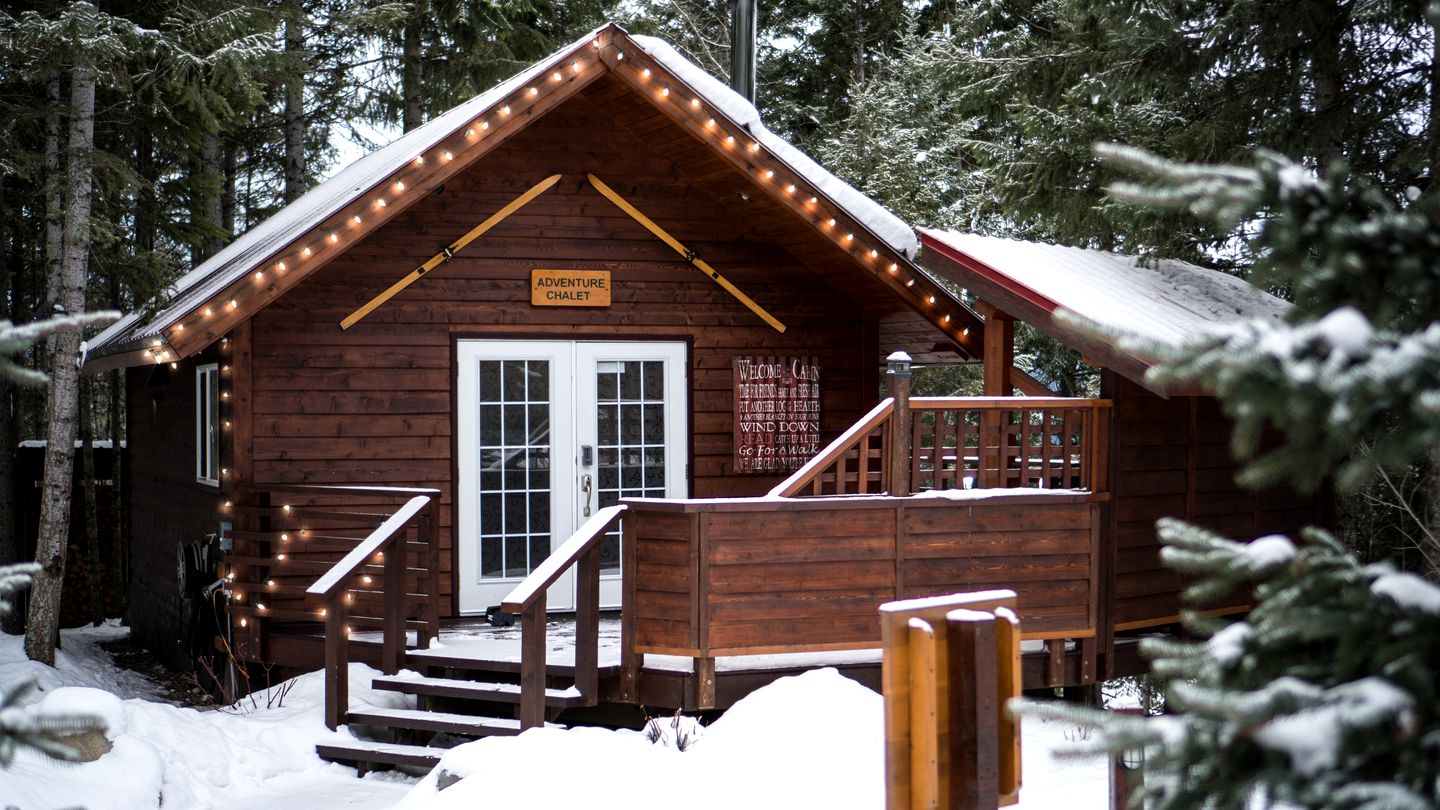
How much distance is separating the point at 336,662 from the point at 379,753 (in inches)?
24.7

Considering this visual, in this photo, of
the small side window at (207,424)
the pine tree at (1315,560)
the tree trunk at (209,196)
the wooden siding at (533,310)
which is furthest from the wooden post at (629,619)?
the tree trunk at (209,196)

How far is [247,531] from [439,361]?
5.80 feet

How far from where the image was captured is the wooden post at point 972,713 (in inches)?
142

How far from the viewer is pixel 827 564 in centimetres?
741

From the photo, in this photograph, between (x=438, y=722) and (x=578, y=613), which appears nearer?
(x=578, y=613)

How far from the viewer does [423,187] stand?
8.62m

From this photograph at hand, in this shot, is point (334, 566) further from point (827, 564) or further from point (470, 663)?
point (827, 564)

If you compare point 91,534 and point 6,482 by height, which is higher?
point 6,482

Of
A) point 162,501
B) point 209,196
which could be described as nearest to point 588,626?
point 162,501

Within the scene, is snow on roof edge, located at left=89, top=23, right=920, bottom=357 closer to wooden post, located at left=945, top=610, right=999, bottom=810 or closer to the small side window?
the small side window

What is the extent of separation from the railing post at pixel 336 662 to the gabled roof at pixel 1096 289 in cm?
435

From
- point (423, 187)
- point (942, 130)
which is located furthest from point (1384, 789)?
point (942, 130)

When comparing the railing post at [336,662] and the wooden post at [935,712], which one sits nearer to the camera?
the wooden post at [935,712]

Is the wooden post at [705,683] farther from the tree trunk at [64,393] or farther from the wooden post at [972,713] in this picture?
the tree trunk at [64,393]
